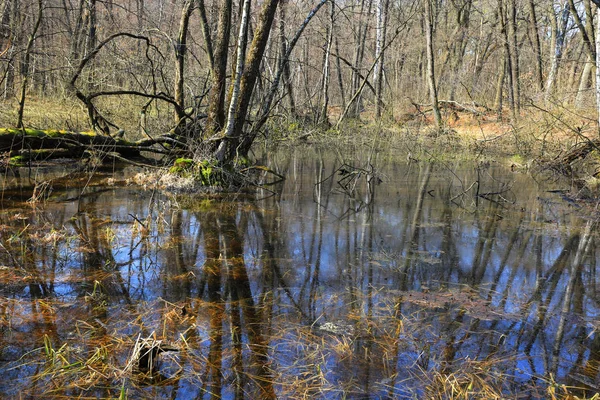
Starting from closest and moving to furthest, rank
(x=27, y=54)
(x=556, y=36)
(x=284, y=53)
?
1. (x=27, y=54)
2. (x=284, y=53)
3. (x=556, y=36)

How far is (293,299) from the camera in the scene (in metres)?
4.33

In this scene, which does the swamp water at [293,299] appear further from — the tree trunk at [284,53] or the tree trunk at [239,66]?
the tree trunk at [284,53]

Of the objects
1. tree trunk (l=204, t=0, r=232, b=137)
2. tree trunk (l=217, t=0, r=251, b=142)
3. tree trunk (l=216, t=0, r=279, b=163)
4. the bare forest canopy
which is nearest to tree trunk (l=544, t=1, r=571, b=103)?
the bare forest canopy

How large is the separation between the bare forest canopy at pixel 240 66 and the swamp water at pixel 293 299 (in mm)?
2671

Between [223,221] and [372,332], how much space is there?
3.80 metres

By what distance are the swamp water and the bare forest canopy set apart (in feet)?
8.76

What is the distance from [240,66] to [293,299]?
5638mm

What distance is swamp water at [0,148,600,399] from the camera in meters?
3.03

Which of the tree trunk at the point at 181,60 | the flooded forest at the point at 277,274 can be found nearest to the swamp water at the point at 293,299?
the flooded forest at the point at 277,274

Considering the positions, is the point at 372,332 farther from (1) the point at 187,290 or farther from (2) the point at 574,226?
(2) the point at 574,226

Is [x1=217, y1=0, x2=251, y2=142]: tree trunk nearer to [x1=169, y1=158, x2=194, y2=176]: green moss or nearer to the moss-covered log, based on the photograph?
[x1=169, y1=158, x2=194, y2=176]: green moss

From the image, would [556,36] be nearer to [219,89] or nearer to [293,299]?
[219,89]

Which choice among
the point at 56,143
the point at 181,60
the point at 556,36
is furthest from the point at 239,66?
the point at 556,36

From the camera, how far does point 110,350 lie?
3.23 metres
